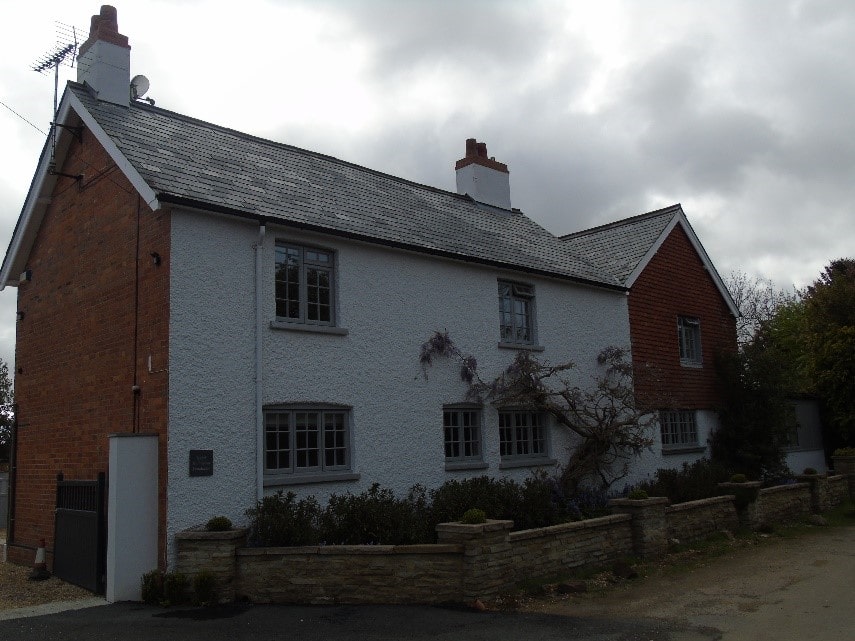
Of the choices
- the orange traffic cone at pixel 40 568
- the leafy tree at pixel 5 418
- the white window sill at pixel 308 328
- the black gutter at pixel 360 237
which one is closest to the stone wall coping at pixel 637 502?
the black gutter at pixel 360 237

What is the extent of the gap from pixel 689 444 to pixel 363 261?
11.6 m

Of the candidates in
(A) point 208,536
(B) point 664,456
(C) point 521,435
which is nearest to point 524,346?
(C) point 521,435

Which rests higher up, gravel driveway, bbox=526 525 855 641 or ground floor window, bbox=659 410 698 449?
ground floor window, bbox=659 410 698 449

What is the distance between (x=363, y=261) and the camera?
13406mm

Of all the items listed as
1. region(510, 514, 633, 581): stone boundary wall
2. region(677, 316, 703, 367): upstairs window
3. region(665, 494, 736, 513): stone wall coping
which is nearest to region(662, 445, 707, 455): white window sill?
region(677, 316, 703, 367): upstairs window

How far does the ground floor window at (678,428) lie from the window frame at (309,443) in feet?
32.7

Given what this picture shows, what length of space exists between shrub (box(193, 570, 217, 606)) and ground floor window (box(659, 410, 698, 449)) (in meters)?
12.9

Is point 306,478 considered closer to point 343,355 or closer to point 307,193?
point 343,355

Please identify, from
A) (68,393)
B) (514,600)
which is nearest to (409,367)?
(514,600)

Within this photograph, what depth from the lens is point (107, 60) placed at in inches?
561

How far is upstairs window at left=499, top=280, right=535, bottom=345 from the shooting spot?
52.9 ft

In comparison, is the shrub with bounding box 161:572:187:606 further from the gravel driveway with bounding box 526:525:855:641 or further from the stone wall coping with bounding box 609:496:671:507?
the stone wall coping with bounding box 609:496:671:507

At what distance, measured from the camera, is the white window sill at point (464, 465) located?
46.4 feet

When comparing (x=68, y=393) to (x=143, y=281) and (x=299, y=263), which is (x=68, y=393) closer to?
(x=143, y=281)
